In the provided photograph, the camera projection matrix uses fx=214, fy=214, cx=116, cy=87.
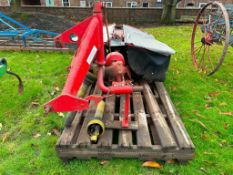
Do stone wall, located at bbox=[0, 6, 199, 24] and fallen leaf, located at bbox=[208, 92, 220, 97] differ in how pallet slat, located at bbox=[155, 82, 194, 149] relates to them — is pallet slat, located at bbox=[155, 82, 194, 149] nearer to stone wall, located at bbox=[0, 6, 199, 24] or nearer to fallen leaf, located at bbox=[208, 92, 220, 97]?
fallen leaf, located at bbox=[208, 92, 220, 97]

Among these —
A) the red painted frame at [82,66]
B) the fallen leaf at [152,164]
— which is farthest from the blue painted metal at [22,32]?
the fallen leaf at [152,164]

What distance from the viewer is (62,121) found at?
3.05 m

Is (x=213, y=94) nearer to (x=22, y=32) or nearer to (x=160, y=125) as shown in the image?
(x=160, y=125)

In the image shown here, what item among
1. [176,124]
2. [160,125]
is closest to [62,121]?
[160,125]

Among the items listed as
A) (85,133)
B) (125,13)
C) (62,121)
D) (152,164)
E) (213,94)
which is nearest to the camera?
(152,164)

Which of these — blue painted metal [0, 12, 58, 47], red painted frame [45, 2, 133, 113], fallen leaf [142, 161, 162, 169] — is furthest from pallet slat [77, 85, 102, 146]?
blue painted metal [0, 12, 58, 47]

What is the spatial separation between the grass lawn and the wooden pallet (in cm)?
14

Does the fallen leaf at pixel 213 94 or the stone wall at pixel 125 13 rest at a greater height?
the stone wall at pixel 125 13

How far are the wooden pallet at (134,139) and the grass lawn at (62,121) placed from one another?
14 centimetres

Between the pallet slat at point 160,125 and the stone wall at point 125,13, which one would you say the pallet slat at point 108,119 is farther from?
the stone wall at point 125,13

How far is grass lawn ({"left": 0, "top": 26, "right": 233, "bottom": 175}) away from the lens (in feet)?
7.66

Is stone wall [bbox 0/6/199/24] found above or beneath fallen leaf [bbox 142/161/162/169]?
above

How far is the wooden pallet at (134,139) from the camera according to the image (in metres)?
2.29

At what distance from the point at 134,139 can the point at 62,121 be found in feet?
3.51
